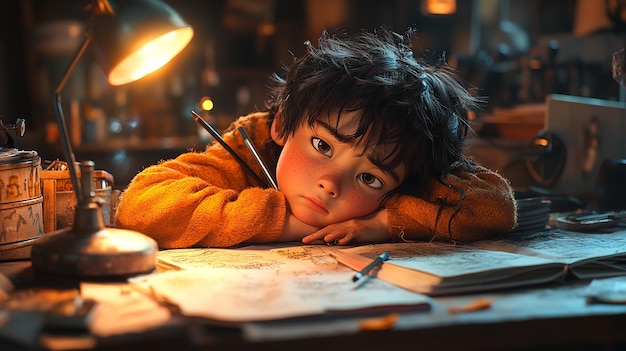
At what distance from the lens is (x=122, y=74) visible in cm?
134

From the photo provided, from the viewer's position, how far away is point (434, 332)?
0.83 metres

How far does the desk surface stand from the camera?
783 millimetres

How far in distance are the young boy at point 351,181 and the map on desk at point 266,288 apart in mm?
80

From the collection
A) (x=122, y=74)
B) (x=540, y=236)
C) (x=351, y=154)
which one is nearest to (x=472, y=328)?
(x=351, y=154)

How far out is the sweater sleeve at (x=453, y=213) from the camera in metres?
1.35

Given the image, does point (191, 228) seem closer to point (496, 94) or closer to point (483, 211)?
point (483, 211)

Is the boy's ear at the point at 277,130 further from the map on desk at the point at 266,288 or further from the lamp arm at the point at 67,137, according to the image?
the lamp arm at the point at 67,137

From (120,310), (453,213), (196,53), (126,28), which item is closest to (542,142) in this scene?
(453,213)

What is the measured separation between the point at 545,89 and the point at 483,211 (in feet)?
6.08

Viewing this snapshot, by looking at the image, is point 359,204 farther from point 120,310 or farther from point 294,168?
point 120,310

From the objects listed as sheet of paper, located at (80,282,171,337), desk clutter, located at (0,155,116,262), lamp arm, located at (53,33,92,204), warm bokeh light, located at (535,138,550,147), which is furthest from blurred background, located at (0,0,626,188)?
sheet of paper, located at (80,282,171,337)

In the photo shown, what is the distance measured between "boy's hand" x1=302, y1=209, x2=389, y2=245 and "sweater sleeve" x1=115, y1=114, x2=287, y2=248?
72mm

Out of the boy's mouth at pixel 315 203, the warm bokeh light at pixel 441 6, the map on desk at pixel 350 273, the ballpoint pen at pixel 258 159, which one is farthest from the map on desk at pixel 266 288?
the warm bokeh light at pixel 441 6

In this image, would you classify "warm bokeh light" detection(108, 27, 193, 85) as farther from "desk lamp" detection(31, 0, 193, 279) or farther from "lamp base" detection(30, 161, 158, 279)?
"lamp base" detection(30, 161, 158, 279)
